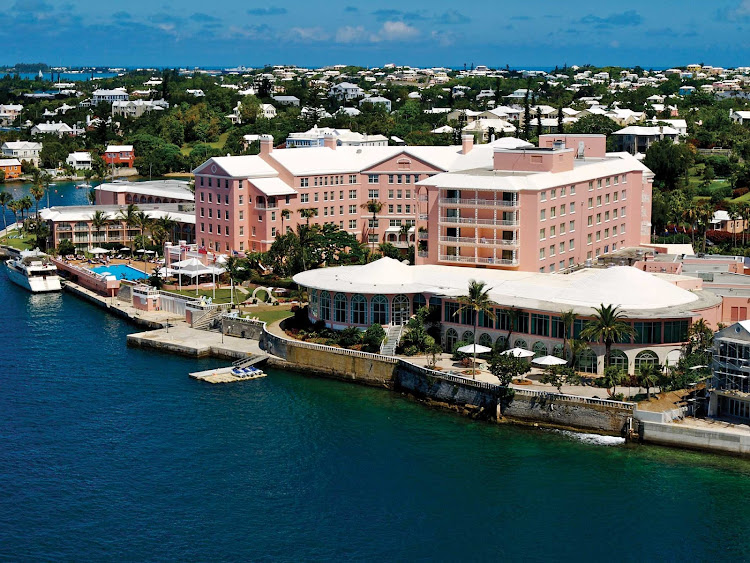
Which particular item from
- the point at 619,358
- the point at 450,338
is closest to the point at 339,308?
the point at 450,338

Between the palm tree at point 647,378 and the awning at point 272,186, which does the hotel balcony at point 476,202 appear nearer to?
the palm tree at point 647,378

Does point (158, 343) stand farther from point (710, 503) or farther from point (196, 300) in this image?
point (710, 503)

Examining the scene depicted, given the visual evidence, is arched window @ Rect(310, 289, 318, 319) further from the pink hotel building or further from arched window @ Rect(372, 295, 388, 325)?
the pink hotel building

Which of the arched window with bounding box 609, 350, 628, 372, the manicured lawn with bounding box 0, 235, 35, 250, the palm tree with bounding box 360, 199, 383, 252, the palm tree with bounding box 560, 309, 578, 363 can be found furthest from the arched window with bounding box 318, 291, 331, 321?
the manicured lawn with bounding box 0, 235, 35, 250

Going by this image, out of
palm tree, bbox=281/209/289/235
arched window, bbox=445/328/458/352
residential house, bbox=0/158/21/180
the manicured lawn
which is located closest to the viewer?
arched window, bbox=445/328/458/352

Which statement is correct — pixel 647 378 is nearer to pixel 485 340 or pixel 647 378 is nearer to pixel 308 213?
pixel 485 340

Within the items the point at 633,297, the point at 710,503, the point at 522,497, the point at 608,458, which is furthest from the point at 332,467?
the point at 633,297
